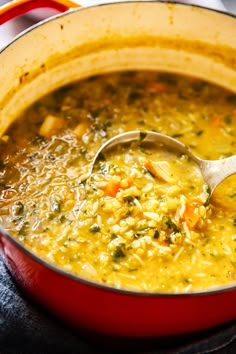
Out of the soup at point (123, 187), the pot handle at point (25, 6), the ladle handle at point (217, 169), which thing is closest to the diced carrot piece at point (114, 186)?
the soup at point (123, 187)

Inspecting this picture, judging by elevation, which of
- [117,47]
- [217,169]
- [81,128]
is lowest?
[217,169]

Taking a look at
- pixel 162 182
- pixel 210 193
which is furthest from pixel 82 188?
pixel 210 193

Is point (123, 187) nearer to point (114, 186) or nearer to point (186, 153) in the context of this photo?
point (114, 186)

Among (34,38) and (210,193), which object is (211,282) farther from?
(34,38)

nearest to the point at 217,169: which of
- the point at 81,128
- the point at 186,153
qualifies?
the point at 186,153

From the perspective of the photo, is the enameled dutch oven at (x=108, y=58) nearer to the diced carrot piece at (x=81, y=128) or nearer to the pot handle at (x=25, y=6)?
A: the pot handle at (x=25, y=6)

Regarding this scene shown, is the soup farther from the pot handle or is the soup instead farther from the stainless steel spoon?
the pot handle
